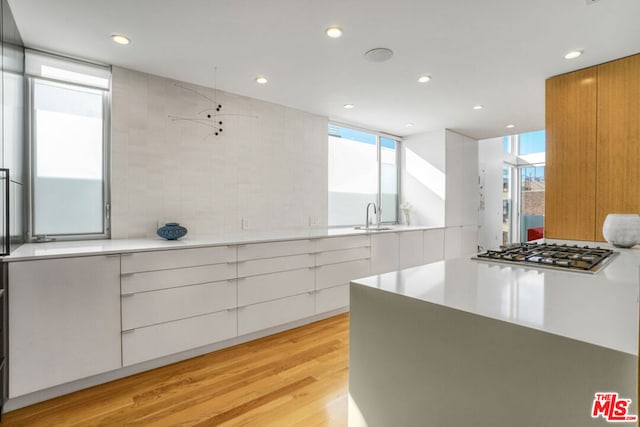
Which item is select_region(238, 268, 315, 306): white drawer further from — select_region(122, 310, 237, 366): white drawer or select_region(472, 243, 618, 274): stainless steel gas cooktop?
select_region(472, 243, 618, 274): stainless steel gas cooktop

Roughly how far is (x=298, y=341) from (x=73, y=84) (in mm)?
2908

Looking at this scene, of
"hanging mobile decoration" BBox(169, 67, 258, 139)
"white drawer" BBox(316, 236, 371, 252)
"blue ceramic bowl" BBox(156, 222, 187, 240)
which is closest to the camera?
"blue ceramic bowl" BBox(156, 222, 187, 240)

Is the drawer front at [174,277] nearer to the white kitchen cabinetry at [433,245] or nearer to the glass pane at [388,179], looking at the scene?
the white kitchen cabinetry at [433,245]

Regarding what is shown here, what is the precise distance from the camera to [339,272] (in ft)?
11.8

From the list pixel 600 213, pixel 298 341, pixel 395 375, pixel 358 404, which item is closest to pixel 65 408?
pixel 298 341

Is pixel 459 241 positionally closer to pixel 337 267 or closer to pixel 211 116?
pixel 337 267

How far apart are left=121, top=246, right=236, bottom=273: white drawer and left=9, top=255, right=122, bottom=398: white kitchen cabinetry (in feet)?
0.32

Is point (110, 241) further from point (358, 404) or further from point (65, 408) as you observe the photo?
point (358, 404)

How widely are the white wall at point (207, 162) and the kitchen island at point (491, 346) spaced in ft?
7.97

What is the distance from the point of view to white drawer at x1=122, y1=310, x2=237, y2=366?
2.26 m

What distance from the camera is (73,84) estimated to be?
2.61 meters

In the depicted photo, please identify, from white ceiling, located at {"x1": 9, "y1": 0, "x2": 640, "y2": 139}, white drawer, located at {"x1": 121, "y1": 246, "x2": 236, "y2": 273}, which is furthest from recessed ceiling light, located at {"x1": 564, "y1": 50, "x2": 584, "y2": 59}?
white drawer, located at {"x1": 121, "y1": 246, "x2": 236, "y2": 273}

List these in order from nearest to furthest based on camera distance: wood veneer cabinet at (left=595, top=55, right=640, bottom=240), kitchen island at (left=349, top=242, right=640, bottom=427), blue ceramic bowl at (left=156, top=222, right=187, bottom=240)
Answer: kitchen island at (left=349, top=242, right=640, bottom=427) → wood veneer cabinet at (left=595, top=55, right=640, bottom=240) → blue ceramic bowl at (left=156, top=222, right=187, bottom=240)

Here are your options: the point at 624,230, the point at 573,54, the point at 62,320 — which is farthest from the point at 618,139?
the point at 62,320
